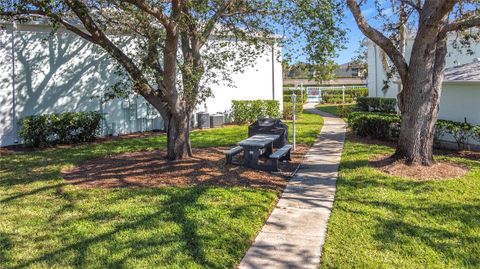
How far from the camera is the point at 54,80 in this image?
1397 cm

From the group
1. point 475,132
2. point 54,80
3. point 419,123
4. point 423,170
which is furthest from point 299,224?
point 54,80

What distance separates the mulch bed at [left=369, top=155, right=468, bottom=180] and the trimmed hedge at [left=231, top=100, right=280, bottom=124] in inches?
388

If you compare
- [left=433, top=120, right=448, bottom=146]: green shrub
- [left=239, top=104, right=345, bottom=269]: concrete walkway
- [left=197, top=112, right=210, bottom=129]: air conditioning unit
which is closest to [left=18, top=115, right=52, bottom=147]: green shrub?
[left=197, top=112, right=210, bottom=129]: air conditioning unit

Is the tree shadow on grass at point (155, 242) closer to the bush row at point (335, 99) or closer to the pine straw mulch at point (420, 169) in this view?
the pine straw mulch at point (420, 169)

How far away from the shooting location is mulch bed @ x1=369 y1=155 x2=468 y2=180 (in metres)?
8.09

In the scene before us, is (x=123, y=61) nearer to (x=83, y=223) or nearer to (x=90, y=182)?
(x=90, y=182)

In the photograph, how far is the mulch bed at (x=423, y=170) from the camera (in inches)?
318

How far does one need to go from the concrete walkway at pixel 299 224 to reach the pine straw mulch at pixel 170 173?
1.51 ft

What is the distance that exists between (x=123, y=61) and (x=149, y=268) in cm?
540

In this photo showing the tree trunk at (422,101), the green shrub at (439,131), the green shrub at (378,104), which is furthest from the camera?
the green shrub at (378,104)

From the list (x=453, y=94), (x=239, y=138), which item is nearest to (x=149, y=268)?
(x=239, y=138)

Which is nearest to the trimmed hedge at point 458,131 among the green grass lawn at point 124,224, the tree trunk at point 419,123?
the tree trunk at point 419,123

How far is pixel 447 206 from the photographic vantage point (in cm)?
622

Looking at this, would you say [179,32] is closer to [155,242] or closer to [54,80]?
[155,242]
